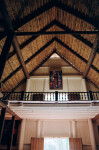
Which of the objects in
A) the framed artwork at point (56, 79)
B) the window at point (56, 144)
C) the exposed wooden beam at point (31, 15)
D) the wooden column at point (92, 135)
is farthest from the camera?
the window at point (56, 144)

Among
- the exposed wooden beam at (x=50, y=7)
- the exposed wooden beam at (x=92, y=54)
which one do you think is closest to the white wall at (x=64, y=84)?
the exposed wooden beam at (x=92, y=54)

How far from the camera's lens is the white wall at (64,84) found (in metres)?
10.9

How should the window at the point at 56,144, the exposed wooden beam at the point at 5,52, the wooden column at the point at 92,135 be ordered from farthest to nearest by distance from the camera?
the window at the point at 56,144
the wooden column at the point at 92,135
the exposed wooden beam at the point at 5,52

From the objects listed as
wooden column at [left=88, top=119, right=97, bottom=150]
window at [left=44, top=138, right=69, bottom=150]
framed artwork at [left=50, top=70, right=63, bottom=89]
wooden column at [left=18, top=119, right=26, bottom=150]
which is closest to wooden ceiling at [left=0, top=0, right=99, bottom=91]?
framed artwork at [left=50, top=70, right=63, bottom=89]

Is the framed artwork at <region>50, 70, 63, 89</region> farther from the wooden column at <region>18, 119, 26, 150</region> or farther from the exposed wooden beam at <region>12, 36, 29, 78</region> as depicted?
the wooden column at <region>18, 119, 26, 150</region>

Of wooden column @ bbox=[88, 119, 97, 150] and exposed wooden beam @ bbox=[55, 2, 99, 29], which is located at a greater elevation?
exposed wooden beam @ bbox=[55, 2, 99, 29]

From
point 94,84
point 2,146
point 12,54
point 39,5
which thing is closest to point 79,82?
point 94,84

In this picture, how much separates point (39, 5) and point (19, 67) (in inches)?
188

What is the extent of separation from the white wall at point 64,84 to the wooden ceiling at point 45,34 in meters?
0.73

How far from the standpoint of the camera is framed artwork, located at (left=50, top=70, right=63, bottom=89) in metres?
11.1

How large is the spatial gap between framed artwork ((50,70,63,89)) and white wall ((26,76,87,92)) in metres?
0.39

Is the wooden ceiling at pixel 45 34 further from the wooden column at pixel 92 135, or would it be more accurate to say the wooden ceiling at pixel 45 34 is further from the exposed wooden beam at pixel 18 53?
the wooden column at pixel 92 135

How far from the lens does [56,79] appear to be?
11.4 meters

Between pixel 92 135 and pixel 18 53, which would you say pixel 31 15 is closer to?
pixel 18 53
